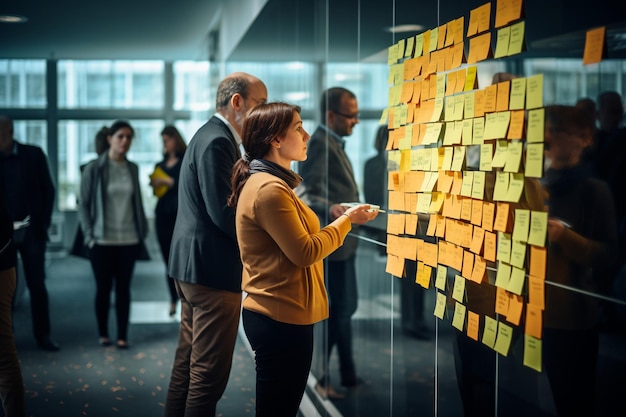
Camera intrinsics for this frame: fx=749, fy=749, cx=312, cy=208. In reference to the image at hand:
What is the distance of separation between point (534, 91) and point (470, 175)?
0.36m

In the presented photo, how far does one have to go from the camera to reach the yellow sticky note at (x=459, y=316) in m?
1.97

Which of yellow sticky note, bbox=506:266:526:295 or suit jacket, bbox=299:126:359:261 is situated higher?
suit jacket, bbox=299:126:359:261

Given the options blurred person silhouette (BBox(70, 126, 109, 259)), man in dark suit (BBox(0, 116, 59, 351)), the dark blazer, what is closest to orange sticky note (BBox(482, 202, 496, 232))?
the dark blazer

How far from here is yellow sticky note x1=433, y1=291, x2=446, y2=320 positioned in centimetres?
211

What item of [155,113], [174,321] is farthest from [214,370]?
[155,113]

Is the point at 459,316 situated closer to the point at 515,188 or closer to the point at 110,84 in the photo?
the point at 515,188

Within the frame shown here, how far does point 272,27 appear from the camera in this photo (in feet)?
15.2

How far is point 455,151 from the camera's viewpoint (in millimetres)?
1945

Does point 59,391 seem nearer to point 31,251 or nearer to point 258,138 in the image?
point 31,251

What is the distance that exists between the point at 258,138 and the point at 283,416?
2.86 ft

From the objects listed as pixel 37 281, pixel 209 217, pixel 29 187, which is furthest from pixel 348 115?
pixel 37 281

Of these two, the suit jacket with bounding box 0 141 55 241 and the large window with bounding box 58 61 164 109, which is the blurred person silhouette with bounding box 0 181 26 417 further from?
the large window with bounding box 58 61 164 109

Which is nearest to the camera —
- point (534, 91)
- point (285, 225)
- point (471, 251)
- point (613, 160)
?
point (613, 160)

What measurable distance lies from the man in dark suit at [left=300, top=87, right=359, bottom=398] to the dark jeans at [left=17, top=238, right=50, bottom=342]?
261 centimetres
